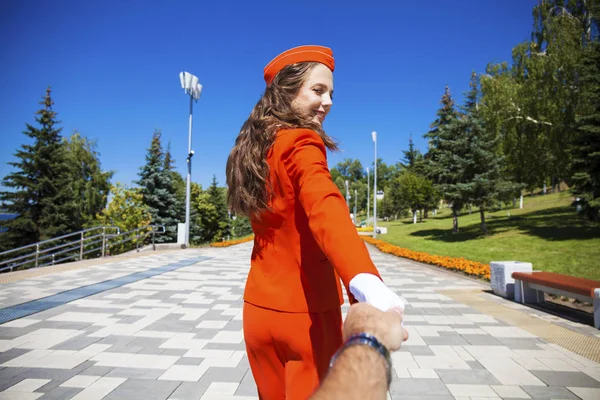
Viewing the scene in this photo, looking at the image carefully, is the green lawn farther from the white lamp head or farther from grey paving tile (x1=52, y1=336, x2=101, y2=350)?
the white lamp head

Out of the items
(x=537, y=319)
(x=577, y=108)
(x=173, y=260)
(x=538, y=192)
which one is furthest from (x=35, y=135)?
(x=538, y=192)

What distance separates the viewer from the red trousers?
1.19m

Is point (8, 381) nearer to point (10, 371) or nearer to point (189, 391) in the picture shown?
point (10, 371)

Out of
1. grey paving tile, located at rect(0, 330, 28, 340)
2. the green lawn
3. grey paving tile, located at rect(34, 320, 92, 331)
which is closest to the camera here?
grey paving tile, located at rect(0, 330, 28, 340)

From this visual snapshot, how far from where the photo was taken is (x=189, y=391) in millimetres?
3502

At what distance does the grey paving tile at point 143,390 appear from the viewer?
3.36 m

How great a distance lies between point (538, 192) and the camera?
55094 millimetres

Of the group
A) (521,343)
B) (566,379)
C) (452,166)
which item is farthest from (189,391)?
(452,166)

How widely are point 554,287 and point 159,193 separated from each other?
33.9 m

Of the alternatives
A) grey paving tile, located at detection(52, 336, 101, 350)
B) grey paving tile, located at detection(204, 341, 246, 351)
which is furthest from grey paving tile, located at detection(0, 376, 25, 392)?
grey paving tile, located at detection(204, 341, 246, 351)

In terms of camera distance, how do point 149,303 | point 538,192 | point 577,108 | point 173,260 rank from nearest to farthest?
point 149,303, point 173,260, point 577,108, point 538,192

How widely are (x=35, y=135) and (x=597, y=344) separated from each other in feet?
110

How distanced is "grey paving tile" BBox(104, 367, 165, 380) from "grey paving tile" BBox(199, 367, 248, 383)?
1.61 feet

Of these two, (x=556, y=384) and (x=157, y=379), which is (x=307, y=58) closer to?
(x=157, y=379)
